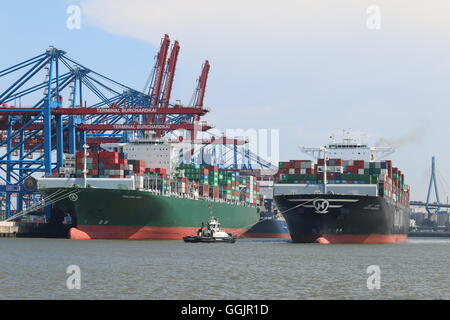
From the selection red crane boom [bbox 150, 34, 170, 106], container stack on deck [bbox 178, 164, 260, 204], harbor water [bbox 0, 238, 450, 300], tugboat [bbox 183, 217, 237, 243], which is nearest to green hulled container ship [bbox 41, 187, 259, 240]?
Result: tugboat [bbox 183, 217, 237, 243]

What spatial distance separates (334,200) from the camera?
282 feet

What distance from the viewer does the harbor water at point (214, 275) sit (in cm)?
4119

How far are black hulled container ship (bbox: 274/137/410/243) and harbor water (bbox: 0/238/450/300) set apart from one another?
15356 millimetres

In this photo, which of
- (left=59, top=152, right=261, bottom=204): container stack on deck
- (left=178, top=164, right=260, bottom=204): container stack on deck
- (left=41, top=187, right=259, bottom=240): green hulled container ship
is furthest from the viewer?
(left=178, top=164, right=260, bottom=204): container stack on deck

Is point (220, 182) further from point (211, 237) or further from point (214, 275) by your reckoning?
point (214, 275)

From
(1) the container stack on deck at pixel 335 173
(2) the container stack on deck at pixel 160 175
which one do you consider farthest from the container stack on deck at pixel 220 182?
(1) the container stack on deck at pixel 335 173

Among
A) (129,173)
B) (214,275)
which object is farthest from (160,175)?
(214,275)

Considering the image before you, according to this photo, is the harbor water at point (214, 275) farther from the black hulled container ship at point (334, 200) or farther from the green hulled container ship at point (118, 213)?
the green hulled container ship at point (118, 213)

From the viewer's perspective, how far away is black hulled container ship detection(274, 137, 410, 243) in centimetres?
8656

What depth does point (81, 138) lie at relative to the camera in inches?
4717

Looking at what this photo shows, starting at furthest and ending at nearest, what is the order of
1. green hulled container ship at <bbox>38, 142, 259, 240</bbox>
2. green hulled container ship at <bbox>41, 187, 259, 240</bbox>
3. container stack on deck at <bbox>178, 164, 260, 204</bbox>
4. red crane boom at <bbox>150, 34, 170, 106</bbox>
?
red crane boom at <bbox>150, 34, 170, 106</bbox>
container stack on deck at <bbox>178, 164, 260, 204</bbox>
green hulled container ship at <bbox>38, 142, 259, 240</bbox>
green hulled container ship at <bbox>41, 187, 259, 240</bbox>

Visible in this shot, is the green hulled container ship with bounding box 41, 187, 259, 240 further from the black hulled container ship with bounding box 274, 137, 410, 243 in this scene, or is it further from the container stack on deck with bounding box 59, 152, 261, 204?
the black hulled container ship with bounding box 274, 137, 410, 243

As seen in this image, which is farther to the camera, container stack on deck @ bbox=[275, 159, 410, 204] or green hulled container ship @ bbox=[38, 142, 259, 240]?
green hulled container ship @ bbox=[38, 142, 259, 240]
